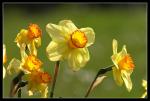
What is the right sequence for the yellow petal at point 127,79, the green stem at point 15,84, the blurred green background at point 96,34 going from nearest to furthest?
the green stem at point 15,84 < the yellow petal at point 127,79 < the blurred green background at point 96,34

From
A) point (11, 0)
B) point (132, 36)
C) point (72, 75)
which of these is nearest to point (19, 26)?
point (132, 36)

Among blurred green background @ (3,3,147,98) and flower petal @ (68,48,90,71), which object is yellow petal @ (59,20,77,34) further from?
blurred green background @ (3,3,147,98)

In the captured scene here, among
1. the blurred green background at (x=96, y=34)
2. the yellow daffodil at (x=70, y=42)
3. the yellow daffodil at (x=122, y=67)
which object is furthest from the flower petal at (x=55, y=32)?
the blurred green background at (x=96, y=34)

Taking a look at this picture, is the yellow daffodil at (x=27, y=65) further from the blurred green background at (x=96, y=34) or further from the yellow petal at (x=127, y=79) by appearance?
the blurred green background at (x=96, y=34)

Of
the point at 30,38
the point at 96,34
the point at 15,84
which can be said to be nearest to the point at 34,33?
the point at 30,38

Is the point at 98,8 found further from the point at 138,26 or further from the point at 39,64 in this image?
the point at 39,64
